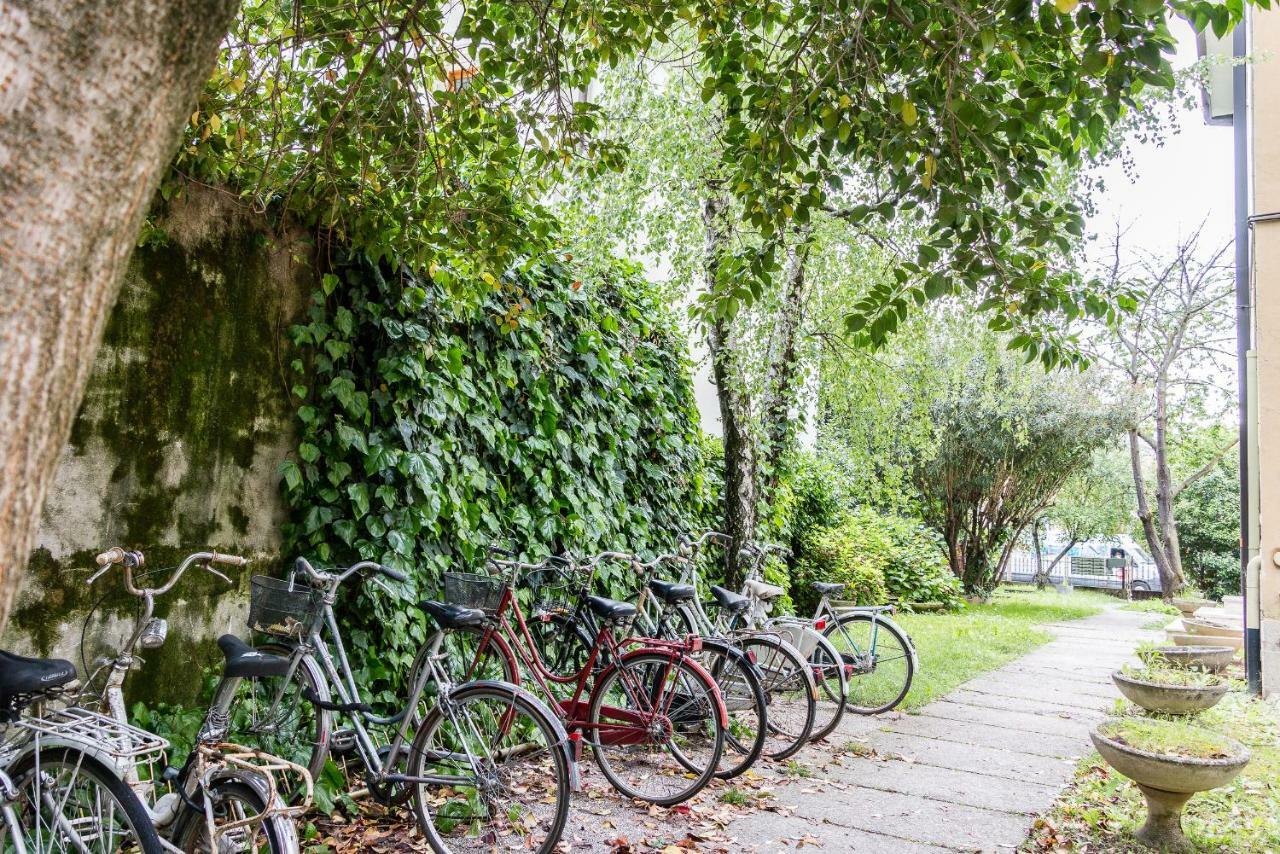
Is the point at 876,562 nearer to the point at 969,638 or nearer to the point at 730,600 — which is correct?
the point at 969,638

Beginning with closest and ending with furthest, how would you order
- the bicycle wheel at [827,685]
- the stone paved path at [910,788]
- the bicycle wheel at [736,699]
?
the stone paved path at [910,788] < the bicycle wheel at [736,699] < the bicycle wheel at [827,685]

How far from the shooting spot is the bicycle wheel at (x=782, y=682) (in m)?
4.91

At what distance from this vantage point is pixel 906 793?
448 centimetres

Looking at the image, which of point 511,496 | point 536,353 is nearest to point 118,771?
point 511,496

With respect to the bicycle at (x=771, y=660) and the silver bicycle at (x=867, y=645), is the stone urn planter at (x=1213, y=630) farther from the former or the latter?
the bicycle at (x=771, y=660)

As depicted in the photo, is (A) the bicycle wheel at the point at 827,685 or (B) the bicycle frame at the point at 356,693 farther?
(A) the bicycle wheel at the point at 827,685

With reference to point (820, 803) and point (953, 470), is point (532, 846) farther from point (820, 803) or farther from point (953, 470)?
point (953, 470)

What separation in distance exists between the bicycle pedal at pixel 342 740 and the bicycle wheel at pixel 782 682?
87.4 inches

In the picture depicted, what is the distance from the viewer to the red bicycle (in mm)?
4109

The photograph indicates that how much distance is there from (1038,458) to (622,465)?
11130 mm

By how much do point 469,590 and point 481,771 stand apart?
77 cm

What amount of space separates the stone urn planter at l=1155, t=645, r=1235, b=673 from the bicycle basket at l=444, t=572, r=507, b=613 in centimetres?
451

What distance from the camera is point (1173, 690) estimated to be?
4.88m

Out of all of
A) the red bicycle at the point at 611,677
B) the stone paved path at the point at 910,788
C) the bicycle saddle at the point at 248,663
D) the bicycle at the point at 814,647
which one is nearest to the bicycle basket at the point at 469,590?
the red bicycle at the point at 611,677
